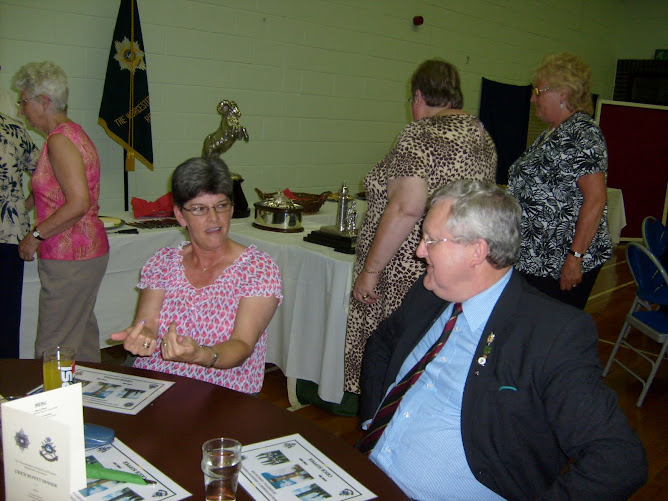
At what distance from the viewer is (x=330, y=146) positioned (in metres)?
5.39

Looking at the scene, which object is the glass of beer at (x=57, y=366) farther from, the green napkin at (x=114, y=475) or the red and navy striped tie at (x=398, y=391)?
the red and navy striped tie at (x=398, y=391)

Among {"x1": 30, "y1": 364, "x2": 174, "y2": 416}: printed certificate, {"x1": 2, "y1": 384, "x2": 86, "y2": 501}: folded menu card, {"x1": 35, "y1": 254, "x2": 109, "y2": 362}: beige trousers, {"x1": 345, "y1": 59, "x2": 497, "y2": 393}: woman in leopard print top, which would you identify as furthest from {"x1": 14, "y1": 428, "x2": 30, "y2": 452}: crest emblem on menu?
{"x1": 35, "y1": 254, "x2": 109, "y2": 362}: beige trousers

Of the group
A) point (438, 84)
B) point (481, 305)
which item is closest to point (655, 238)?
point (438, 84)

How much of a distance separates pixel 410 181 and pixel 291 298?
1089mm

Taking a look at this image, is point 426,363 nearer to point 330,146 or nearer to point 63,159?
point 63,159

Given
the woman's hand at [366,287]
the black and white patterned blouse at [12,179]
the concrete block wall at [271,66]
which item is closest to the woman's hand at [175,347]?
the woman's hand at [366,287]

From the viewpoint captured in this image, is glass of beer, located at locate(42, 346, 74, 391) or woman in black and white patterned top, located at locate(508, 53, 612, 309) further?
woman in black and white patterned top, located at locate(508, 53, 612, 309)

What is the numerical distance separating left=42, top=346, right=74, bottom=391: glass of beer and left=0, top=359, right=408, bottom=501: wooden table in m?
0.09

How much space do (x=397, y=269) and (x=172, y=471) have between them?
1391mm

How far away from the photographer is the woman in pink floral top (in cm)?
180

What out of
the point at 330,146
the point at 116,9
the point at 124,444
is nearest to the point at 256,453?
the point at 124,444

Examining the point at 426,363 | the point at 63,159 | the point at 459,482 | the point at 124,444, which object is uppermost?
the point at 63,159

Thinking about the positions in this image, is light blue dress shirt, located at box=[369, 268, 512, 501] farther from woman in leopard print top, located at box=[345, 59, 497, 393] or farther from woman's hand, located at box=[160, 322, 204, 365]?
woman in leopard print top, located at box=[345, 59, 497, 393]

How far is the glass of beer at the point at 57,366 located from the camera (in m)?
1.38
